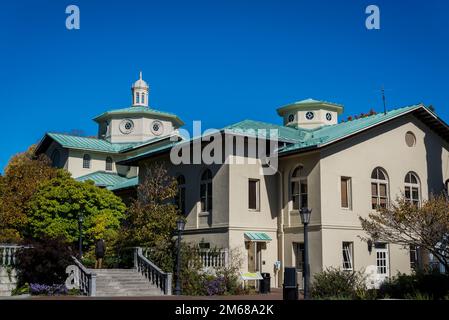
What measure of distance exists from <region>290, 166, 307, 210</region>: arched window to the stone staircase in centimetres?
864

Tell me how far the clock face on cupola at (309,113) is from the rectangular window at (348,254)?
609 inches

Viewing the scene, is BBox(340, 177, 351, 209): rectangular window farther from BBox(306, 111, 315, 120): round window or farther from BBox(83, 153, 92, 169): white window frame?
BBox(83, 153, 92, 169): white window frame

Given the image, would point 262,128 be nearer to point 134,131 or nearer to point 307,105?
point 307,105

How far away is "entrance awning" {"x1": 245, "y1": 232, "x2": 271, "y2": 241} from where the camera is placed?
29.9 m

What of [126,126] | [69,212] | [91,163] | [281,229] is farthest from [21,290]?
[126,126]

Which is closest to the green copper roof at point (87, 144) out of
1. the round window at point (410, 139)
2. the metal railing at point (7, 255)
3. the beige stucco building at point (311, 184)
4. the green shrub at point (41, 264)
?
the beige stucco building at point (311, 184)

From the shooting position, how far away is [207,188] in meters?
31.8

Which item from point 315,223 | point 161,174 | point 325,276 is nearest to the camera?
point 325,276

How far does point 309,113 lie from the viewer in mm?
44812

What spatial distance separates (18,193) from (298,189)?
16964 millimetres

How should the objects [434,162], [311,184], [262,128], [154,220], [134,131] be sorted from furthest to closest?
[134,131] → [434,162] → [262,128] → [154,220] → [311,184]

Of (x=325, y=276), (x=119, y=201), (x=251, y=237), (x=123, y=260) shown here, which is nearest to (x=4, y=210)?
(x=119, y=201)

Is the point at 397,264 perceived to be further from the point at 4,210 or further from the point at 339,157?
the point at 4,210
